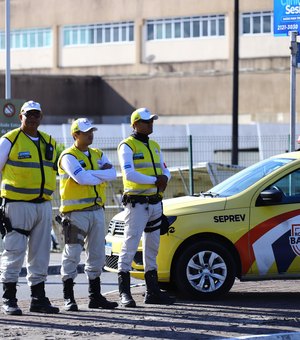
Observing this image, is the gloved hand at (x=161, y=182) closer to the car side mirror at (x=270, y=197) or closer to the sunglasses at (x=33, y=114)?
the car side mirror at (x=270, y=197)

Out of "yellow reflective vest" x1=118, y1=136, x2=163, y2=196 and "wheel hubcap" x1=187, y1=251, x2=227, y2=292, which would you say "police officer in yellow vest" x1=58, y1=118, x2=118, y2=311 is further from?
"wheel hubcap" x1=187, y1=251, x2=227, y2=292

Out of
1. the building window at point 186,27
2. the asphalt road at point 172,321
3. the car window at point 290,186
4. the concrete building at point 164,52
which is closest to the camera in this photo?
the asphalt road at point 172,321

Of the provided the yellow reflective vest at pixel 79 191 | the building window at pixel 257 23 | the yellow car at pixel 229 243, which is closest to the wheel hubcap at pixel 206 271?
the yellow car at pixel 229 243

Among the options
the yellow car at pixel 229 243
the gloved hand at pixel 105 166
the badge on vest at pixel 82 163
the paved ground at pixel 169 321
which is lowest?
the paved ground at pixel 169 321

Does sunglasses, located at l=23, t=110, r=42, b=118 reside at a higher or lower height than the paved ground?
higher

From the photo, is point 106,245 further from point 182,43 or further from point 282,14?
point 182,43

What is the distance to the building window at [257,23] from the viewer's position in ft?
201

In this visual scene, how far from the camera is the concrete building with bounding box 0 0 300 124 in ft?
199

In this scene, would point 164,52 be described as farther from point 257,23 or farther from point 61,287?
point 61,287

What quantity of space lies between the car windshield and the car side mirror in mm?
233

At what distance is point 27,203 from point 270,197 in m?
2.94

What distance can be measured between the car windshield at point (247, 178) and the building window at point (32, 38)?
58.4 metres

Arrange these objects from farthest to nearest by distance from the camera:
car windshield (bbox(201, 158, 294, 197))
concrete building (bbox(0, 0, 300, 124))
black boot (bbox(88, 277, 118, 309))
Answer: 1. concrete building (bbox(0, 0, 300, 124))
2. car windshield (bbox(201, 158, 294, 197))
3. black boot (bbox(88, 277, 118, 309))

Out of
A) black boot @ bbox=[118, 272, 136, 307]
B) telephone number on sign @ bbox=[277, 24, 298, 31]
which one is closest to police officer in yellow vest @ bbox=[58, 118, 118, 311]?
black boot @ bbox=[118, 272, 136, 307]
